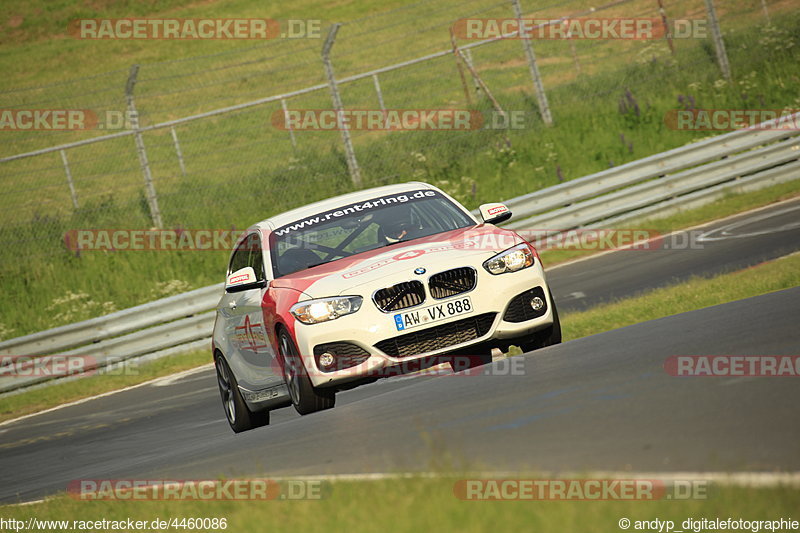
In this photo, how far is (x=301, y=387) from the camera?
26.5ft

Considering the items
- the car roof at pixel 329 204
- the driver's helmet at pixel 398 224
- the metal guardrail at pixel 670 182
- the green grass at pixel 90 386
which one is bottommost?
the green grass at pixel 90 386

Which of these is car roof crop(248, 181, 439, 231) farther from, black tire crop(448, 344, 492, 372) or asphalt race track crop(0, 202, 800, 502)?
black tire crop(448, 344, 492, 372)

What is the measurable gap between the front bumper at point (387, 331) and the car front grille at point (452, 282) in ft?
0.17

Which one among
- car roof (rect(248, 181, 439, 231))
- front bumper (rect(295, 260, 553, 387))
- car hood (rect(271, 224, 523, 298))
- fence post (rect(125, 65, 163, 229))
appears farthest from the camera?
fence post (rect(125, 65, 163, 229))

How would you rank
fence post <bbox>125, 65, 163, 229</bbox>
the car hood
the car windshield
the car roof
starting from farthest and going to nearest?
fence post <bbox>125, 65, 163, 229</bbox> → the car roof → the car windshield → the car hood

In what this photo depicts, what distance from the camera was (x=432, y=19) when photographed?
49.8 meters

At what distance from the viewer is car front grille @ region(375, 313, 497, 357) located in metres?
7.83

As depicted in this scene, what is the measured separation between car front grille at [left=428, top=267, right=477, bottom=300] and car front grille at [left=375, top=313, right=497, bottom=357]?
0.21 meters

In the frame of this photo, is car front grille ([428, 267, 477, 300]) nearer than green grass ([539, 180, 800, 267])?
Yes

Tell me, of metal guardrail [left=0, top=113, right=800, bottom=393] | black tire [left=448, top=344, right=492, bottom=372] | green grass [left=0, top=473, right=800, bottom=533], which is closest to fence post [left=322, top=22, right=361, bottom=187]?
metal guardrail [left=0, top=113, right=800, bottom=393]

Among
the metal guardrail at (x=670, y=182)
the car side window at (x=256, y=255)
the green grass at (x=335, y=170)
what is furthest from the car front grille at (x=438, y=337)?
the green grass at (x=335, y=170)

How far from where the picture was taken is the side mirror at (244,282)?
871cm

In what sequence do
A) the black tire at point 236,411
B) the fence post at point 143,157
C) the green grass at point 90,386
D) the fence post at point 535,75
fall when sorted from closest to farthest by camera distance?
the black tire at point 236,411
the green grass at point 90,386
the fence post at point 143,157
the fence post at point 535,75

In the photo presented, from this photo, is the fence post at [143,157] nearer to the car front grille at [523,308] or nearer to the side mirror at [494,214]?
the side mirror at [494,214]
